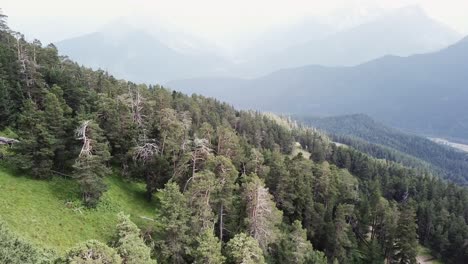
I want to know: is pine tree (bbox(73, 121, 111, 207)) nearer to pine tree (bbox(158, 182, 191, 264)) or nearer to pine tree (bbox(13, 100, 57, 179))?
pine tree (bbox(13, 100, 57, 179))

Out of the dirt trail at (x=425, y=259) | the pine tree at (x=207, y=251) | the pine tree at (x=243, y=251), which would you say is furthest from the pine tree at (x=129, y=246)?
the dirt trail at (x=425, y=259)

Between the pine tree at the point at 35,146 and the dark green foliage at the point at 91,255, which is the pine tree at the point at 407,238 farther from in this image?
the pine tree at the point at 35,146

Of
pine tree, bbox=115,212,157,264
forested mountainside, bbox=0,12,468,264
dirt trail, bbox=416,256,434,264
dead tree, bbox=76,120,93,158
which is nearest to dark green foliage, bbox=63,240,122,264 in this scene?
forested mountainside, bbox=0,12,468,264

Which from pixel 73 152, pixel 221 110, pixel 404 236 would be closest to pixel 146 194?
pixel 73 152

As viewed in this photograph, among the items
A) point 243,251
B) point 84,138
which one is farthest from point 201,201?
point 84,138

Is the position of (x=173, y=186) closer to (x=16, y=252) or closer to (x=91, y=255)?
(x=91, y=255)

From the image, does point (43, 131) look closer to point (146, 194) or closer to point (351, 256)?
point (146, 194)
